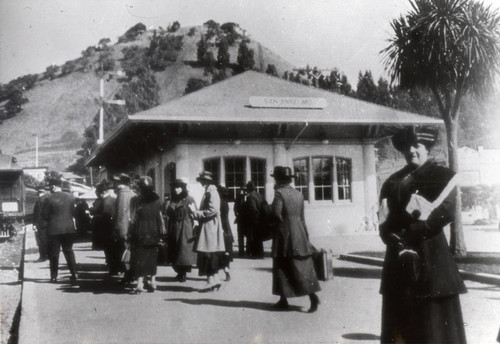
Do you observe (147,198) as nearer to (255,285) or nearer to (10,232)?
(255,285)

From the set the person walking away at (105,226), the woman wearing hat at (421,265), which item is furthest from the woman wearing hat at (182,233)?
the woman wearing hat at (421,265)

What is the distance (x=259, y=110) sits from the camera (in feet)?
62.5

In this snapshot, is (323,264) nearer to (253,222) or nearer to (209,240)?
(209,240)

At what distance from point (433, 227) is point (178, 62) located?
140m

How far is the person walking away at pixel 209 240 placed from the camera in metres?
9.16

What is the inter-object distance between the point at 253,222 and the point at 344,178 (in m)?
7.14

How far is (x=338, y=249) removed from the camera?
15711mm

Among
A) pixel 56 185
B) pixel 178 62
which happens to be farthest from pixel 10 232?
pixel 178 62

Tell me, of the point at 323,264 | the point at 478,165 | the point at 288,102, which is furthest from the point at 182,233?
the point at 478,165

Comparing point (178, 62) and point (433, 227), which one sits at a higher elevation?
point (178, 62)

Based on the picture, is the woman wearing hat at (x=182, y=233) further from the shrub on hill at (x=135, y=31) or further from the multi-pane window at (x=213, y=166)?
the shrub on hill at (x=135, y=31)

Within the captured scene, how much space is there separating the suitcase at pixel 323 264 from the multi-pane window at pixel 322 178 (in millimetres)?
13129

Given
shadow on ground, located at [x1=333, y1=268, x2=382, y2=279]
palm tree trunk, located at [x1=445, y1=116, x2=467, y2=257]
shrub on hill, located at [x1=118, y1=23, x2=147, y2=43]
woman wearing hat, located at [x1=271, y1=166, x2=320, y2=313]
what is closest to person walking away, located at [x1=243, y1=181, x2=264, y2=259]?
shadow on ground, located at [x1=333, y1=268, x2=382, y2=279]

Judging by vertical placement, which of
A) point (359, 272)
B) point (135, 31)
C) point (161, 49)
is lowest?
point (359, 272)
